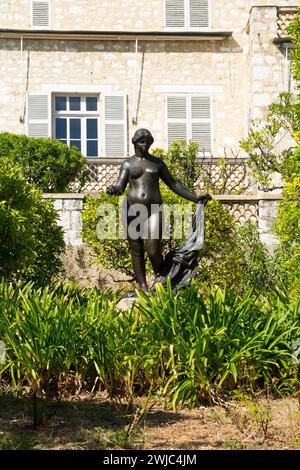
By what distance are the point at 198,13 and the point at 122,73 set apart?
250cm

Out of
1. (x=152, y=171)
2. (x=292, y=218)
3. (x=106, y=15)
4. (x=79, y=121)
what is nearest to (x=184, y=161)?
(x=79, y=121)

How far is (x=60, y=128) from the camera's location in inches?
753

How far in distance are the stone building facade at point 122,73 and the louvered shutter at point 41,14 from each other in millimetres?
24

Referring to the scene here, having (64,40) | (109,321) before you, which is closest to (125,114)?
(64,40)

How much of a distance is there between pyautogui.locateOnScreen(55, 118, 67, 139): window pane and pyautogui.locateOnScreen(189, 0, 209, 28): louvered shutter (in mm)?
3932

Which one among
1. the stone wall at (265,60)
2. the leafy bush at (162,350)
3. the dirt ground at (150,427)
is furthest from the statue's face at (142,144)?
the stone wall at (265,60)

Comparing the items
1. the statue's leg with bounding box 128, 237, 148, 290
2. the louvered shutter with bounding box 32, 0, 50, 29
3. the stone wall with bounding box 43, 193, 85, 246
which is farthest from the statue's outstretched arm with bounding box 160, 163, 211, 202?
the louvered shutter with bounding box 32, 0, 50, 29

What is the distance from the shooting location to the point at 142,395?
7.13m

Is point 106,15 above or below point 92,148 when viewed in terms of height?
above

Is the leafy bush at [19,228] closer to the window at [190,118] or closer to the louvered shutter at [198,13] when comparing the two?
the window at [190,118]

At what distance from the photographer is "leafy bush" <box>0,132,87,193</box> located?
50.6 feet

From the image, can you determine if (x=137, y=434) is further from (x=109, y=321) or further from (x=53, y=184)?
(x=53, y=184)

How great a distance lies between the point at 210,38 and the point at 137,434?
15.0m

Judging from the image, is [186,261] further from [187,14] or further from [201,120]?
[187,14]
